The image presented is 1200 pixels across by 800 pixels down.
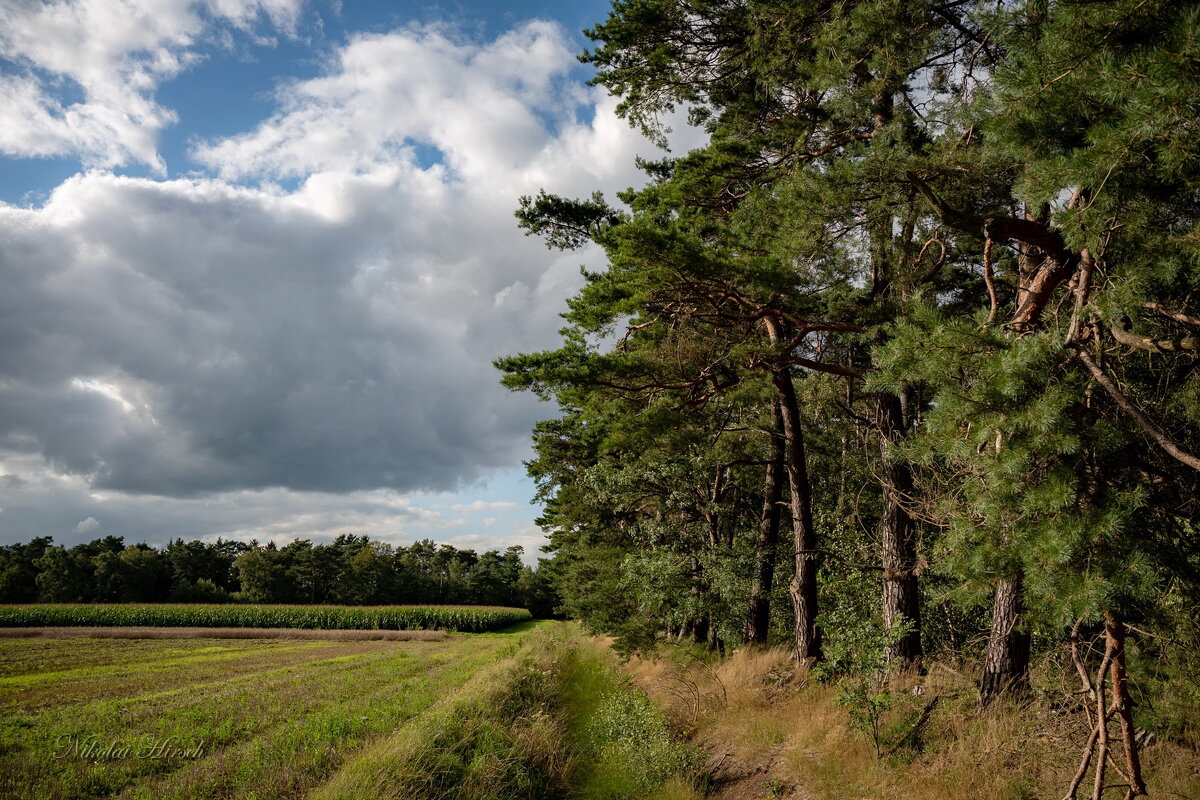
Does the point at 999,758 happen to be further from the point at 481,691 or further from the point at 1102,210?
the point at 481,691

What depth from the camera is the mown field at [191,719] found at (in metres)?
7.65

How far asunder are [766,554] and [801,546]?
7.54 feet

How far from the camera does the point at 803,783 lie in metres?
7.37

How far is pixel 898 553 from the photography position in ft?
30.3

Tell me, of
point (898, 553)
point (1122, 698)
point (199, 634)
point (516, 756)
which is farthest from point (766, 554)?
point (199, 634)

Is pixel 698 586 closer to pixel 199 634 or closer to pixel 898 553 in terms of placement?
pixel 898 553

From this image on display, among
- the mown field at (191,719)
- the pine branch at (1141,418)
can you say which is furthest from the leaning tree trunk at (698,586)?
the pine branch at (1141,418)

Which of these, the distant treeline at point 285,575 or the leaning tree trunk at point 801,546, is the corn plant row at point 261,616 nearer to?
the distant treeline at point 285,575

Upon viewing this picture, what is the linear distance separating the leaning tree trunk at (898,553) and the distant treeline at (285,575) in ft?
223

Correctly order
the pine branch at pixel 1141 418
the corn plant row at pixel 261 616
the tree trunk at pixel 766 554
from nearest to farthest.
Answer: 1. the pine branch at pixel 1141 418
2. the tree trunk at pixel 766 554
3. the corn plant row at pixel 261 616

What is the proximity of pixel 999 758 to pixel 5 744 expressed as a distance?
1453 centimetres

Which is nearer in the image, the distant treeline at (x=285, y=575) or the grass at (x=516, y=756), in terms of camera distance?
the grass at (x=516, y=756)

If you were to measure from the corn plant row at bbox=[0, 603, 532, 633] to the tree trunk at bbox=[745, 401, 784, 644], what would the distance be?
45970 mm

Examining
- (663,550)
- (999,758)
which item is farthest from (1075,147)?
(663,550)
